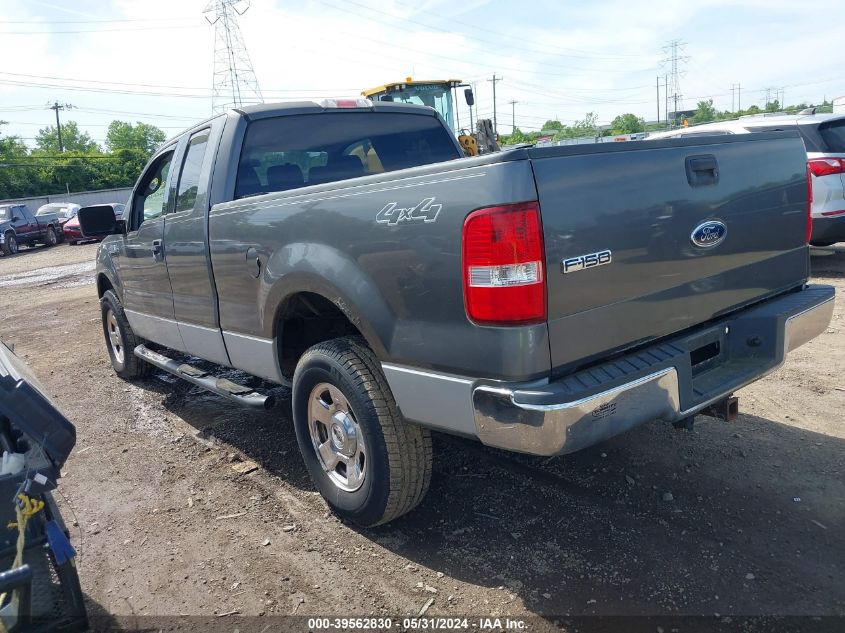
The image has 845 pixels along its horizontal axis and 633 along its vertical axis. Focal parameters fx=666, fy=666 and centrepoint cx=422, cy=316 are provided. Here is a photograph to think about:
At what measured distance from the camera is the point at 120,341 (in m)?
6.18

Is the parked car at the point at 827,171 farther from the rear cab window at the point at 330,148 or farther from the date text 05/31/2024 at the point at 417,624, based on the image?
the date text 05/31/2024 at the point at 417,624

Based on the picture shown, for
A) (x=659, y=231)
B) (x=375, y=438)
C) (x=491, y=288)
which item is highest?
(x=659, y=231)

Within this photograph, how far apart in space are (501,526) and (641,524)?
664 mm

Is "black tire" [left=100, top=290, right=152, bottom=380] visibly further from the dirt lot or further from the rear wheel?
the rear wheel

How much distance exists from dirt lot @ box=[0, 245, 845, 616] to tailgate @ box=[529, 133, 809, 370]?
0.98m

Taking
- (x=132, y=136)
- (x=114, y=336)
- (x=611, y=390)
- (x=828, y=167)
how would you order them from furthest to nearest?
(x=132, y=136), (x=828, y=167), (x=114, y=336), (x=611, y=390)

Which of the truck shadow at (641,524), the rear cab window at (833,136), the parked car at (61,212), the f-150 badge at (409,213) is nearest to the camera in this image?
the f-150 badge at (409,213)

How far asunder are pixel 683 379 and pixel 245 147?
2852mm

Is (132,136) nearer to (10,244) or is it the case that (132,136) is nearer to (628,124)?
(628,124)

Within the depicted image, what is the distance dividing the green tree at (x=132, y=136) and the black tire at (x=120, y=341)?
97.7m

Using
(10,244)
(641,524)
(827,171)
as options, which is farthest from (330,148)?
(10,244)

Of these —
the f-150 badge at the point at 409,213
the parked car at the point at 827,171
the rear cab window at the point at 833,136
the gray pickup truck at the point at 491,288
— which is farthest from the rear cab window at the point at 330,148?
the rear cab window at the point at 833,136

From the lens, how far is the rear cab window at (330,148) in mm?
4121

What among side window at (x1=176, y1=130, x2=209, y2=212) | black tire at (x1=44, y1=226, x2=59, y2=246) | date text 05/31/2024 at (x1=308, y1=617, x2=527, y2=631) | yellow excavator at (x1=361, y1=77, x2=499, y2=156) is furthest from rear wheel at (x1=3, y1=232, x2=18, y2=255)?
date text 05/31/2024 at (x1=308, y1=617, x2=527, y2=631)
